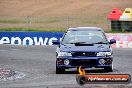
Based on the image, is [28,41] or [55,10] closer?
[28,41]

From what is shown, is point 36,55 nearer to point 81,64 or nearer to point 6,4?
A: point 81,64

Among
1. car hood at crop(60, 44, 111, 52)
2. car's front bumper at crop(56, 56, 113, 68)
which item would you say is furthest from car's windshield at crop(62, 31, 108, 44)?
car's front bumper at crop(56, 56, 113, 68)

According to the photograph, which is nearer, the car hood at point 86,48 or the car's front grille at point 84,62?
the car's front grille at point 84,62

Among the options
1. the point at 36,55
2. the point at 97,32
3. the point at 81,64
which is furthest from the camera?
the point at 36,55

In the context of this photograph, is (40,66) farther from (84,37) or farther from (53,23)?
(53,23)

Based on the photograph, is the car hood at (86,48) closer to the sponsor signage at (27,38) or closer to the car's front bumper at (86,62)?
the car's front bumper at (86,62)

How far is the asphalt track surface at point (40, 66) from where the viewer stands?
1780 cm

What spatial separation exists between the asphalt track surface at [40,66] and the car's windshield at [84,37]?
1.06 metres

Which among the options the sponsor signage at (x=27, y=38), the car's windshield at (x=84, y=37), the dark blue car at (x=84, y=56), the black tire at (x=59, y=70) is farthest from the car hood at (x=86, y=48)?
the sponsor signage at (x=27, y=38)

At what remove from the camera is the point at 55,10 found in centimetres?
6800

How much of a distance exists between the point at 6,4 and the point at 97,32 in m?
49.0

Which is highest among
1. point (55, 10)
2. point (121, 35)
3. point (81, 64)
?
point (81, 64)

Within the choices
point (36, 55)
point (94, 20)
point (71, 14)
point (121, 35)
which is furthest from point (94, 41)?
point (71, 14)

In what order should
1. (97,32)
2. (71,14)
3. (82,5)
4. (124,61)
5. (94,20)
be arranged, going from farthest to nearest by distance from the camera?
1. (82,5)
2. (71,14)
3. (94,20)
4. (124,61)
5. (97,32)
